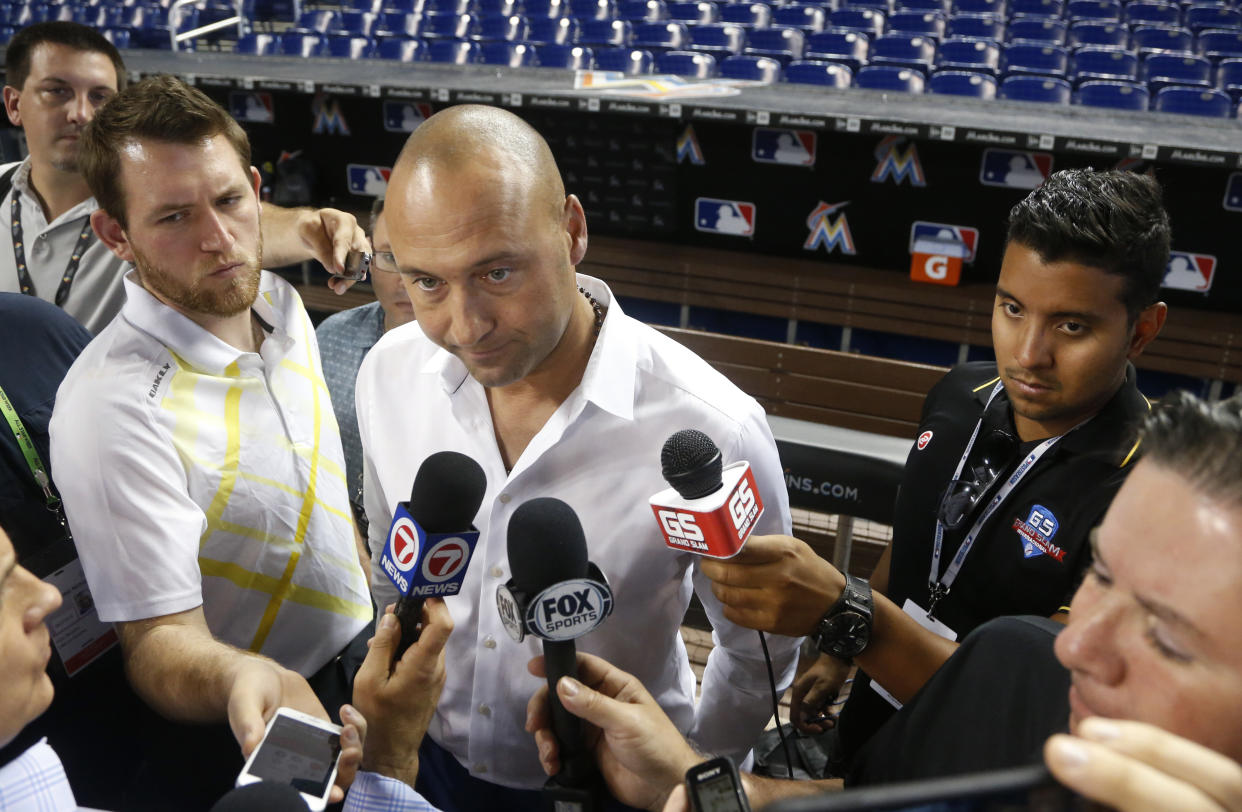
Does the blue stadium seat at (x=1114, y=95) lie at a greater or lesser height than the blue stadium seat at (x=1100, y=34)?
lesser

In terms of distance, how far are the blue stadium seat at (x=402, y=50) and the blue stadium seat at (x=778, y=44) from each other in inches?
119

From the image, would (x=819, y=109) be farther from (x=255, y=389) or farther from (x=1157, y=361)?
(x=255, y=389)

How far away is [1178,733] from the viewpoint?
843 mm

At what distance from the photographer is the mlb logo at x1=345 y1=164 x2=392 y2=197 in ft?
24.4

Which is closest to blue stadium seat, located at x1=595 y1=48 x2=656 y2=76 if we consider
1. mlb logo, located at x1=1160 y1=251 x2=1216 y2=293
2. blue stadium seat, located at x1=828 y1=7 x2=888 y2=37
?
blue stadium seat, located at x1=828 y1=7 x2=888 y2=37

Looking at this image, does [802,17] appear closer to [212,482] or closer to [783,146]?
[783,146]

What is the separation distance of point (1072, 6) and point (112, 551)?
8532 millimetres

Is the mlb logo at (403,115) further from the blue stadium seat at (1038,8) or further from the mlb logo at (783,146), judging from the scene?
the blue stadium seat at (1038,8)

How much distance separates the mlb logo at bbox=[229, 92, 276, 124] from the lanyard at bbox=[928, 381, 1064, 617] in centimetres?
715

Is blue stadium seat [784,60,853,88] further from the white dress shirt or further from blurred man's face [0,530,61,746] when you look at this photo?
blurred man's face [0,530,61,746]

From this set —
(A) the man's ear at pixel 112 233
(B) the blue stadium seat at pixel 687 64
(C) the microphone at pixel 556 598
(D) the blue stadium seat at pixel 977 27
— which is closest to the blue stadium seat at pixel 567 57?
(B) the blue stadium seat at pixel 687 64

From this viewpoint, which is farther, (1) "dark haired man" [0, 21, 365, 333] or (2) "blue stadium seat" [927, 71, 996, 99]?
(2) "blue stadium seat" [927, 71, 996, 99]

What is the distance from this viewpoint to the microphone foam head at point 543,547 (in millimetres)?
1126

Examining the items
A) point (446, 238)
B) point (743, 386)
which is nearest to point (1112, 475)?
point (446, 238)
